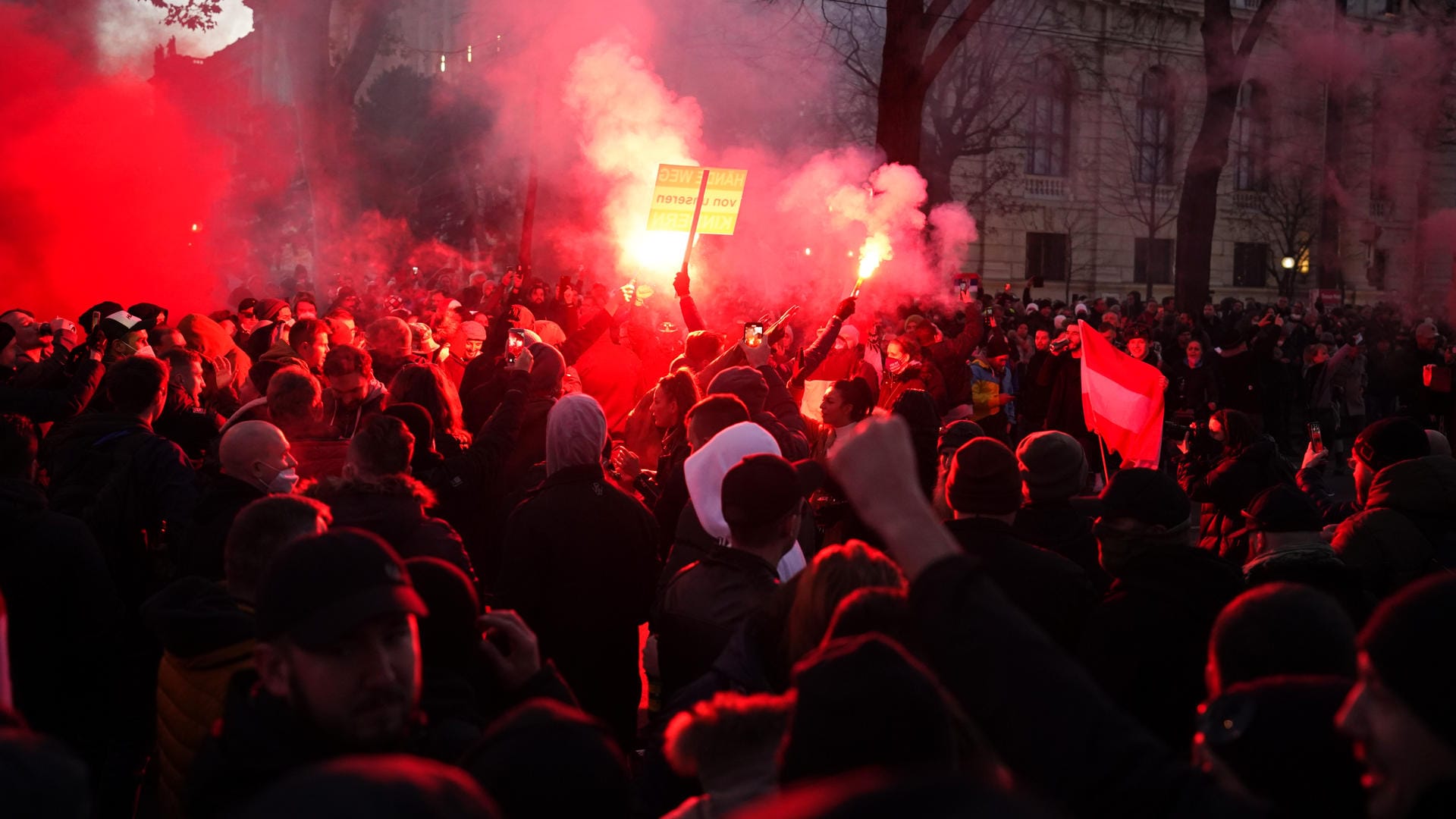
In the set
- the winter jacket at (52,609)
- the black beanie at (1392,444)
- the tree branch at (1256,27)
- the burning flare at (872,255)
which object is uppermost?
the tree branch at (1256,27)

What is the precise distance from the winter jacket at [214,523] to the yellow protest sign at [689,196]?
677cm

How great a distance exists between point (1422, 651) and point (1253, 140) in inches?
1373

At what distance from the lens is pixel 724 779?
93.0 inches

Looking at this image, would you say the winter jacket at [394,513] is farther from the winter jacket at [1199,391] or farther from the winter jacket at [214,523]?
the winter jacket at [1199,391]

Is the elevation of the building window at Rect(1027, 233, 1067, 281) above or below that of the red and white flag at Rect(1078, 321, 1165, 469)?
above

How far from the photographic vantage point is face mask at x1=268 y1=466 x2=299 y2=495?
14.8 ft

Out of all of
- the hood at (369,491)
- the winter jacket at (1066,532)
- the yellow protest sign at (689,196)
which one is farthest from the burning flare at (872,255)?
the hood at (369,491)

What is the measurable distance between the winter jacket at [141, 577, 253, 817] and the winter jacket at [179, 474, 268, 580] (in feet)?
3.29

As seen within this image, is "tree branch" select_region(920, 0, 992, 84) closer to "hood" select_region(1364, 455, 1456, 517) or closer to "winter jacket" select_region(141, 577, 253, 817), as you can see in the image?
"hood" select_region(1364, 455, 1456, 517)

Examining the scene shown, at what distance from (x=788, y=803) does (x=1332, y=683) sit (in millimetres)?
1346

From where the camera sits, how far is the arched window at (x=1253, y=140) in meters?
30.5

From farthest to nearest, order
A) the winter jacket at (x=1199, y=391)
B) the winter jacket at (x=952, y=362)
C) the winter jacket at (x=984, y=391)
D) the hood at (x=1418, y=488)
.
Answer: the winter jacket at (x=1199, y=391) → the winter jacket at (x=984, y=391) → the winter jacket at (x=952, y=362) → the hood at (x=1418, y=488)

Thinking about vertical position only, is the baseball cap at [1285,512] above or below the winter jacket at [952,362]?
below

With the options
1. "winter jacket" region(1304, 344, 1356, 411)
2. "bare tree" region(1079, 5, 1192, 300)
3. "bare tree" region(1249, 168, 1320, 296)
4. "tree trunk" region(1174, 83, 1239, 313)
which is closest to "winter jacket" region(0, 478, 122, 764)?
"winter jacket" region(1304, 344, 1356, 411)
